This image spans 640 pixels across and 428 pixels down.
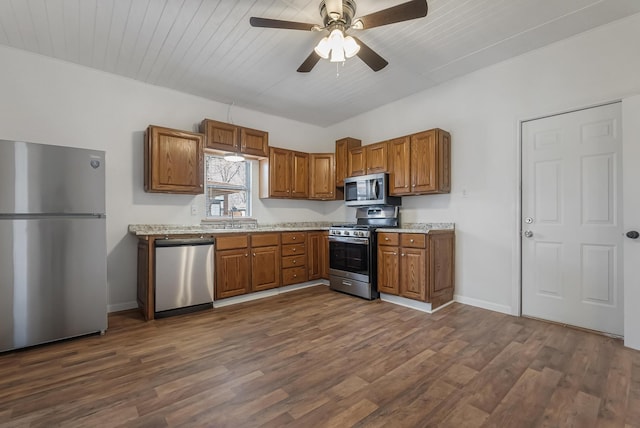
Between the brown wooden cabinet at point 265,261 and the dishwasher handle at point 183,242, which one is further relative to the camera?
the brown wooden cabinet at point 265,261

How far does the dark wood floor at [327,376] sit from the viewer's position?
1644 millimetres

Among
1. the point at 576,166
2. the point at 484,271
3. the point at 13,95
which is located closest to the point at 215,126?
the point at 13,95

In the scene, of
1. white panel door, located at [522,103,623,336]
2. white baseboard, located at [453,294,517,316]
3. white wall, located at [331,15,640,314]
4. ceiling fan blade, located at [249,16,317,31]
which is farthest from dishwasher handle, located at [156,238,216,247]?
white panel door, located at [522,103,623,336]

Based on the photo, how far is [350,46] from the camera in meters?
2.35

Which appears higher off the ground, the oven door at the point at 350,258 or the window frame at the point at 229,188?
the window frame at the point at 229,188

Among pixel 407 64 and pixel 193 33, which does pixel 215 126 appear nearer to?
pixel 193 33

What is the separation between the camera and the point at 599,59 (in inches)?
108

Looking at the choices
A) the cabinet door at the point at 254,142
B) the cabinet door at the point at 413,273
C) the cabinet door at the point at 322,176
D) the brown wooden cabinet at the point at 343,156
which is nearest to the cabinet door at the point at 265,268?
the cabinet door at the point at 322,176

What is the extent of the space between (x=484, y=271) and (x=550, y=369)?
149cm

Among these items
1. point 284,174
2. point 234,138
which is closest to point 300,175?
point 284,174

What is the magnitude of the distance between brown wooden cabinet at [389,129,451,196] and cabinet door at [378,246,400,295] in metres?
0.86

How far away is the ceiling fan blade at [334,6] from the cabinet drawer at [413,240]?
239cm

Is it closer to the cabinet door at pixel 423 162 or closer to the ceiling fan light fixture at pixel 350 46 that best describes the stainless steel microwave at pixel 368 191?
the cabinet door at pixel 423 162

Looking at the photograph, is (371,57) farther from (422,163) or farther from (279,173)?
(279,173)
